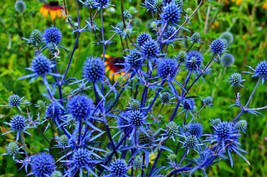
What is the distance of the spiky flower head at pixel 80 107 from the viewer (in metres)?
1.23

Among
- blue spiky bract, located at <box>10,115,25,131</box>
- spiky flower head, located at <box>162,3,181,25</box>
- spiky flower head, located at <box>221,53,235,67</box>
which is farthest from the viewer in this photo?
spiky flower head, located at <box>221,53,235,67</box>

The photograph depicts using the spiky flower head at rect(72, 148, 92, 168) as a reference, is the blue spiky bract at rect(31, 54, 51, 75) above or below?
above

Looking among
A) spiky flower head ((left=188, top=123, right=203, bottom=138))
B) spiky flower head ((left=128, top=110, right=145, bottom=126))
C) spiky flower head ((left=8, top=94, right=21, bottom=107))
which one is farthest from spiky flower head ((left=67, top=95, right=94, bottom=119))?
spiky flower head ((left=188, top=123, right=203, bottom=138))

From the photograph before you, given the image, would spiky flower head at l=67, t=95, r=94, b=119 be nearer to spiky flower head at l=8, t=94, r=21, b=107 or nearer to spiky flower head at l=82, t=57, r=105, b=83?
spiky flower head at l=82, t=57, r=105, b=83

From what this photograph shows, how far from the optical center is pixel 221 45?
1698mm

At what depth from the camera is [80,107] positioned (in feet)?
4.09

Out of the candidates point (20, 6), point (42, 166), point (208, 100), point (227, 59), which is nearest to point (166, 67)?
point (208, 100)

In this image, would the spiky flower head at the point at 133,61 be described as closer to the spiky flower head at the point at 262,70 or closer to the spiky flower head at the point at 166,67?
the spiky flower head at the point at 166,67

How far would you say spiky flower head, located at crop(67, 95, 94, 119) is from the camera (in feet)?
4.04

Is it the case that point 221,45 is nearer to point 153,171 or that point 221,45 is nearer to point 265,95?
point 153,171

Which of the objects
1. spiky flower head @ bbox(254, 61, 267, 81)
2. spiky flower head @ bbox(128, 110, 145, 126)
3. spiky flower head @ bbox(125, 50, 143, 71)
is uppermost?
spiky flower head @ bbox(125, 50, 143, 71)

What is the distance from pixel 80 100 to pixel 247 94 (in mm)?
3087

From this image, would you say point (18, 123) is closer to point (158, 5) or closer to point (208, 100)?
point (158, 5)

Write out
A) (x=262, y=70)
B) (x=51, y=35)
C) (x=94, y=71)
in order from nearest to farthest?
(x=94, y=71) < (x=51, y=35) < (x=262, y=70)
